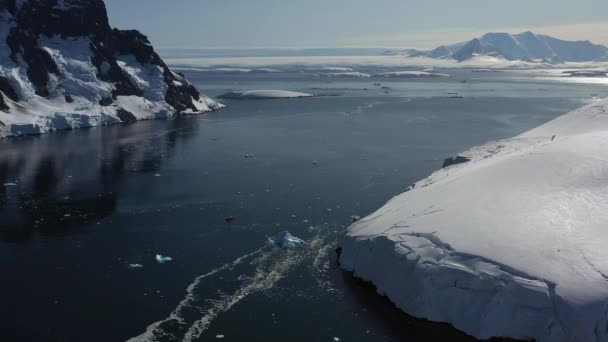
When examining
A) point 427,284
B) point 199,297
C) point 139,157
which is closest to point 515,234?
point 427,284

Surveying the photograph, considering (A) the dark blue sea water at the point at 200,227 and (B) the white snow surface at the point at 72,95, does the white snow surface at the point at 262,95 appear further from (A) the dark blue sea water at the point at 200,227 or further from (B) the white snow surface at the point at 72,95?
(A) the dark blue sea water at the point at 200,227

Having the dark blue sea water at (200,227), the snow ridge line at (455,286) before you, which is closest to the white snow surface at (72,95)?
the dark blue sea water at (200,227)

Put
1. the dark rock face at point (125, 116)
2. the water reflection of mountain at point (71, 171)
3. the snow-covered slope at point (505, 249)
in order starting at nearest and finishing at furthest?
the snow-covered slope at point (505, 249) → the water reflection of mountain at point (71, 171) → the dark rock face at point (125, 116)

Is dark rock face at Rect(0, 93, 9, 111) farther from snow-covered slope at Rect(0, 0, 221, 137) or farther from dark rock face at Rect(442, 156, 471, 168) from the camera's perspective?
dark rock face at Rect(442, 156, 471, 168)

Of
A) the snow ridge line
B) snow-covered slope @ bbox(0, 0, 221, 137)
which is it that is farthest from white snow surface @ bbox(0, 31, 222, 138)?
the snow ridge line

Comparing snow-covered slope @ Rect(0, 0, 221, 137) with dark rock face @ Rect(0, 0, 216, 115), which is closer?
snow-covered slope @ Rect(0, 0, 221, 137)

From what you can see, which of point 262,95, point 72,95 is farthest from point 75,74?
point 262,95
